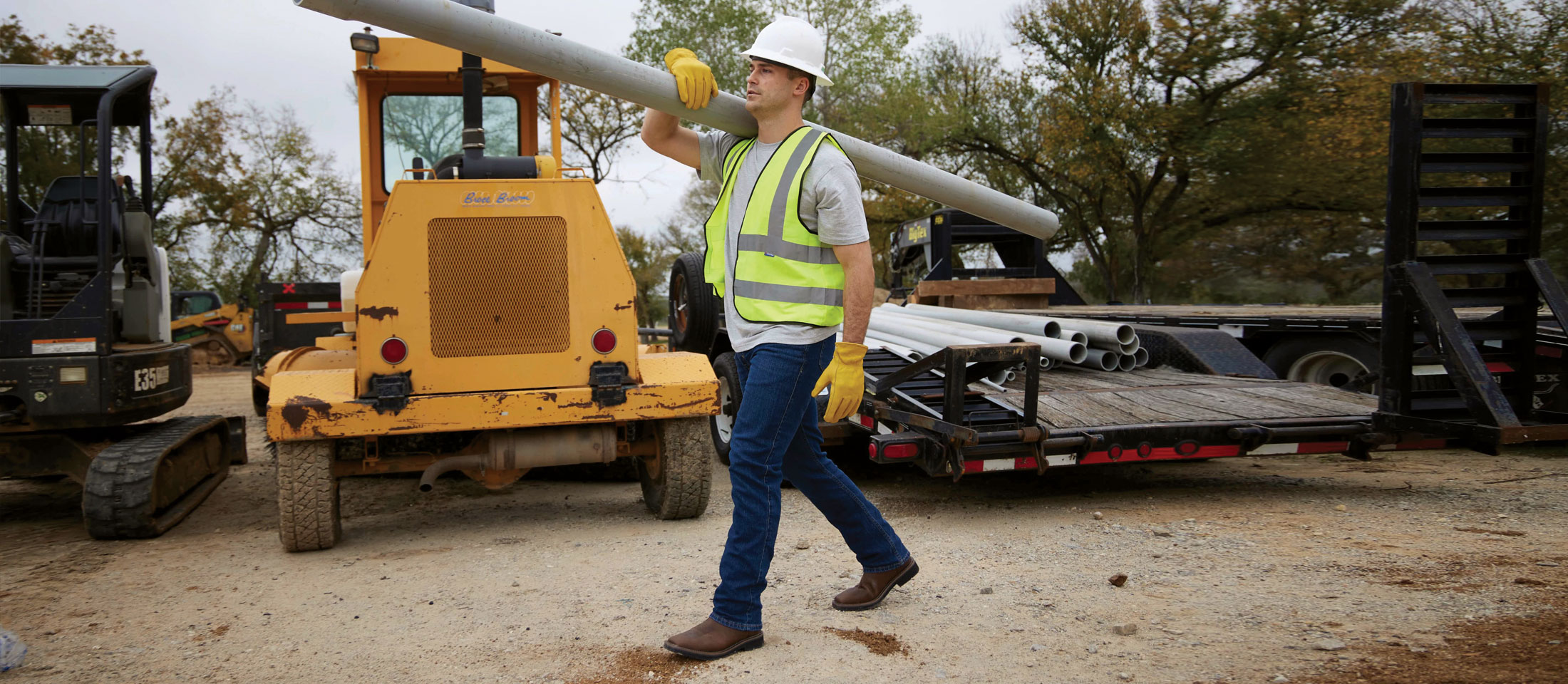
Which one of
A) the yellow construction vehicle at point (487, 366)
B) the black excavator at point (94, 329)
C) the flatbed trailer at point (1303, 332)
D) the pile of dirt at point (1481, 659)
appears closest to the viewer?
the pile of dirt at point (1481, 659)

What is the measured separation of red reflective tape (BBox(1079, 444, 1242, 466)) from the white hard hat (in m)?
2.72

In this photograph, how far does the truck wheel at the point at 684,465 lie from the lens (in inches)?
215

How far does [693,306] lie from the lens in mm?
7441

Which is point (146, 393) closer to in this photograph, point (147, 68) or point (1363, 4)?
point (147, 68)

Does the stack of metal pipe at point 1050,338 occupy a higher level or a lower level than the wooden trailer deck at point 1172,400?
higher

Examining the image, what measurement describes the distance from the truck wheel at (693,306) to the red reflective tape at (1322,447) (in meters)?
3.78

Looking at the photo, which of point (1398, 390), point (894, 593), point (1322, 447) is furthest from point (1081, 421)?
point (894, 593)

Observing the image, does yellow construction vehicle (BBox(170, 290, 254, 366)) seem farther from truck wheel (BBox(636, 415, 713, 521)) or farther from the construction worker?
the construction worker

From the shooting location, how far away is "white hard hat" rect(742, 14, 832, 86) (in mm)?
3520

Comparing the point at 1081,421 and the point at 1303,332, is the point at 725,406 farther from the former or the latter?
the point at 1303,332

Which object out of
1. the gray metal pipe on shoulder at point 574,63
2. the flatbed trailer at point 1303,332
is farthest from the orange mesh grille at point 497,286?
the flatbed trailer at point 1303,332

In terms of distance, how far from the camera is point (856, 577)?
14.2 ft

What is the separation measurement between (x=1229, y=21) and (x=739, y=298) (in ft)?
69.4

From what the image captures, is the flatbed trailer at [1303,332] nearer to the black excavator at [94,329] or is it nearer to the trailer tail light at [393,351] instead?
the trailer tail light at [393,351]
